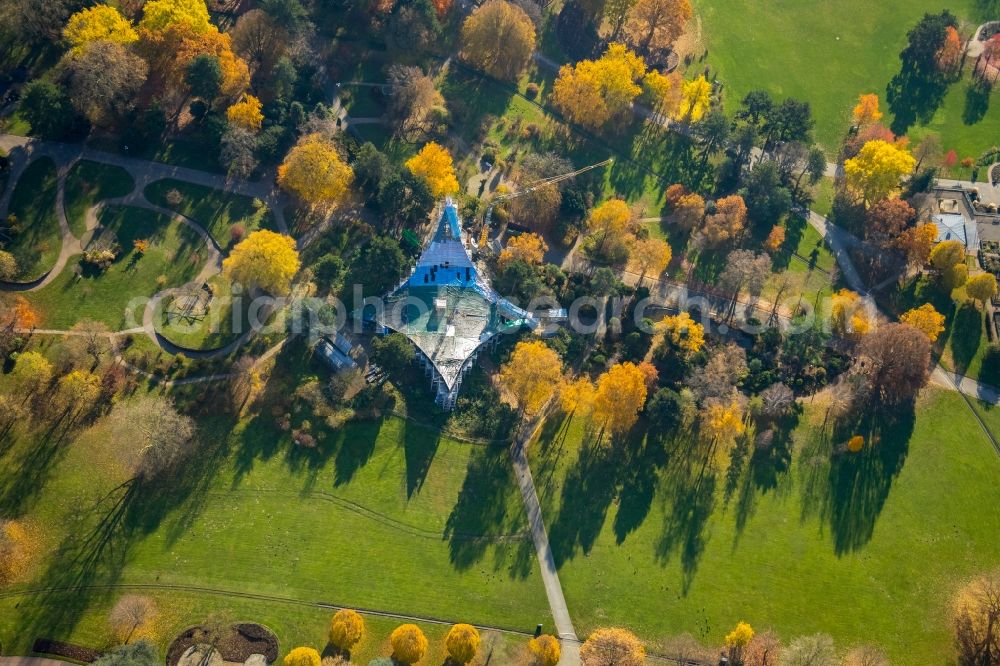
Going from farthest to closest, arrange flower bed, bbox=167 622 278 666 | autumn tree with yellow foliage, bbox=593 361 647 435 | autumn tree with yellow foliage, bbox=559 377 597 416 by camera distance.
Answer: autumn tree with yellow foliage, bbox=559 377 597 416 → autumn tree with yellow foliage, bbox=593 361 647 435 → flower bed, bbox=167 622 278 666

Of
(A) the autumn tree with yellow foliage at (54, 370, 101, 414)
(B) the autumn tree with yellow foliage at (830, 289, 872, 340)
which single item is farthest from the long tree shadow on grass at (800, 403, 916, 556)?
(A) the autumn tree with yellow foliage at (54, 370, 101, 414)

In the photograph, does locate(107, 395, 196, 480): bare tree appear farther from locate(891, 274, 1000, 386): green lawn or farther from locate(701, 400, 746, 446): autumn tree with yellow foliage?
locate(891, 274, 1000, 386): green lawn

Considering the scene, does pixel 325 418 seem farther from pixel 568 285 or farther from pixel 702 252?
pixel 702 252

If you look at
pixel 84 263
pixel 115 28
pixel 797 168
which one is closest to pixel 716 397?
pixel 797 168

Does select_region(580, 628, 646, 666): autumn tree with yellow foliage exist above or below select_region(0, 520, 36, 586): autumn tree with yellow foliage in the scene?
above

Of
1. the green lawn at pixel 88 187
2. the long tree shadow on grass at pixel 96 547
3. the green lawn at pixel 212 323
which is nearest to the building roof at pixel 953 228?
the green lawn at pixel 212 323

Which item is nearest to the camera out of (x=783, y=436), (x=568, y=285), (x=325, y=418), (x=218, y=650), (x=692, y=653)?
(x=218, y=650)

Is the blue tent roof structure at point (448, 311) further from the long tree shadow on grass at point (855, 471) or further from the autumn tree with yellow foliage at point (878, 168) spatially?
the autumn tree with yellow foliage at point (878, 168)
